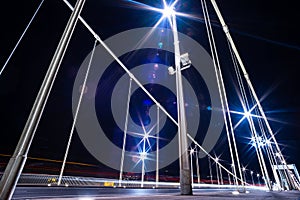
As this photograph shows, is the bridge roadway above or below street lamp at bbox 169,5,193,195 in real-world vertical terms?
below

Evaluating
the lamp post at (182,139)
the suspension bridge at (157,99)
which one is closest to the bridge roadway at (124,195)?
the lamp post at (182,139)

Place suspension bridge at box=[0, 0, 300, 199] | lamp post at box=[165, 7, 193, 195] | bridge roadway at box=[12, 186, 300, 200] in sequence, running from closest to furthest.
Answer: suspension bridge at box=[0, 0, 300, 199] < bridge roadway at box=[12, 186, 300, 200] < lamp post at box=[165, 7, 193, 195]


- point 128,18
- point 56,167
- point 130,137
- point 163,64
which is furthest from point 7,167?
point 56,167

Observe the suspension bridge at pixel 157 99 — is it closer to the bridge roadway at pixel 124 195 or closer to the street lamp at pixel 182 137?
the street lamp at pixel 182 137

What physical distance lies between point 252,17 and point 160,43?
7.38ft

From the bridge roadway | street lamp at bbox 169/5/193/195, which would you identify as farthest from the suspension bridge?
the bridge roadway

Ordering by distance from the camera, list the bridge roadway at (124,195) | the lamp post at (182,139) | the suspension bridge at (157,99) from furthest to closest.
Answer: the lamp post at (182,139)
the bridge roadway at (124,195)
the suspension bridge at (157,99)

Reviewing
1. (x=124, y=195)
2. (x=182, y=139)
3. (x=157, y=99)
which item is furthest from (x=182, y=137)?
(x=157, y=99)

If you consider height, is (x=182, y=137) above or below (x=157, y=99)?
below

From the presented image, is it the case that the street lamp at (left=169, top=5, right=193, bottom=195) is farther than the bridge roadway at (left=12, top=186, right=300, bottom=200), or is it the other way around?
the street lamp at (left=169, top=5, right=193, bottom=195)

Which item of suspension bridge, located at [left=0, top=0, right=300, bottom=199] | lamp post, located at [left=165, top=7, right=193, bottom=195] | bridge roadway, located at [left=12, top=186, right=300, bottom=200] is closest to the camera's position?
suspension bridge, located at [left=0, top=0, right=300, bottom=199]

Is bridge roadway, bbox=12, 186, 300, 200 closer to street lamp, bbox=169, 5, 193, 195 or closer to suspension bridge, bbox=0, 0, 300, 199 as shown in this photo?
street lamp, bbox=169, 5, 193, 195

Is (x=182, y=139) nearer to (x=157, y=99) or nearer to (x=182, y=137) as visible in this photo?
(x=182, y=137)

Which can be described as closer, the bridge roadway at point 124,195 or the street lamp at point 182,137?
the bridge roadway at point 124,195
